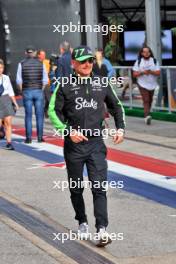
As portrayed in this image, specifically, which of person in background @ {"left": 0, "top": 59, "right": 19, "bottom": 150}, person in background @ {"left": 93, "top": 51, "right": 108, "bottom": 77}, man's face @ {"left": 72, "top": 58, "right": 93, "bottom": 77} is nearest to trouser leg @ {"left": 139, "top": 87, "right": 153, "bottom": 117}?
person in background @ {"left": 93, "top": 51, "right": 108, "bottom": 77}

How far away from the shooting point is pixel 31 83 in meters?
16.0

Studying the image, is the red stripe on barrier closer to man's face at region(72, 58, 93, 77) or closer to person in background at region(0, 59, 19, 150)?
person in background at region(0, 59, 19, 150)

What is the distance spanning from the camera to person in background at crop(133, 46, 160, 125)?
18328 millimetres

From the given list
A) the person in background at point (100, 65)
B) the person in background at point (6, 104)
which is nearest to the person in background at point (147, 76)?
the person in background at point (100, 65)

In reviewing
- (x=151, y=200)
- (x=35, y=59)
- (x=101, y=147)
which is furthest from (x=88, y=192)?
(x=35, y=59)

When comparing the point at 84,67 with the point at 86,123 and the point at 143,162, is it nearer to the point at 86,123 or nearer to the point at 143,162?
the point at 86,123

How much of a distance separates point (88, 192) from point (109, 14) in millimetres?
14254

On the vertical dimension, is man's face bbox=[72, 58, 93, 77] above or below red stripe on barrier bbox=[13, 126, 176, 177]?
above

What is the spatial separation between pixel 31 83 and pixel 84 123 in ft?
27.9

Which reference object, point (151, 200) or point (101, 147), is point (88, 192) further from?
point (101, 147)

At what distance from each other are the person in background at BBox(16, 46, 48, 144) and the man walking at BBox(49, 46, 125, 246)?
8.31 metres

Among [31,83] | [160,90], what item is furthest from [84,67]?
[160,90]

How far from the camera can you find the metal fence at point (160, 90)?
19.0 metres

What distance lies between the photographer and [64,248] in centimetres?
770
